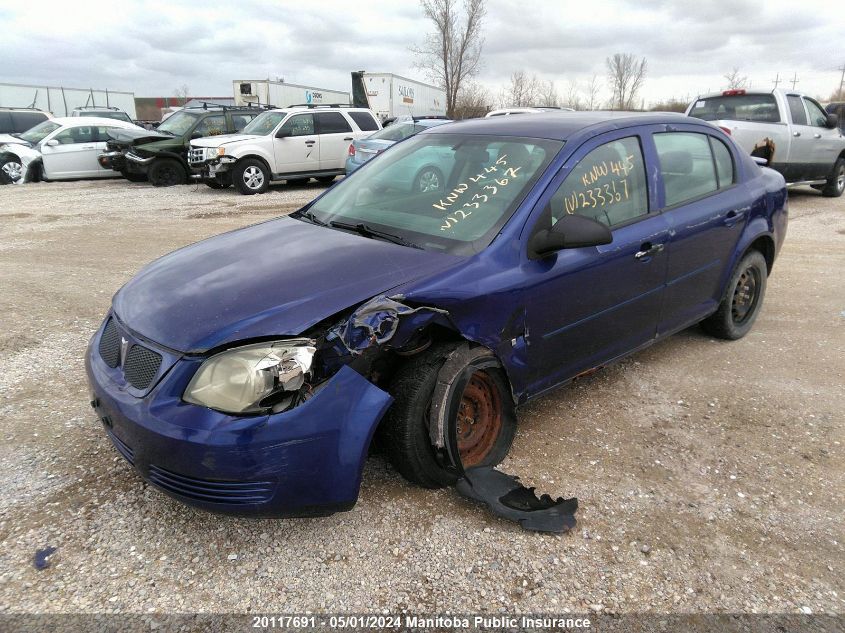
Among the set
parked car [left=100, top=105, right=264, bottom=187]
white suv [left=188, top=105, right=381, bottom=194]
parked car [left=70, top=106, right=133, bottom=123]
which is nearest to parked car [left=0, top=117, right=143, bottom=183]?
parked car [left=100, top=105, right=264, bottom=187]

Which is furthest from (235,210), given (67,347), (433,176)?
(433,176)

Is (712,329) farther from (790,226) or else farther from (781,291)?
(790,226)

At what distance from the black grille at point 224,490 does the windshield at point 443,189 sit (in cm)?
133

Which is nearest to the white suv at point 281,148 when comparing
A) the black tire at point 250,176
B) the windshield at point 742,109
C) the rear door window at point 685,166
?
the black tire at point 250,176

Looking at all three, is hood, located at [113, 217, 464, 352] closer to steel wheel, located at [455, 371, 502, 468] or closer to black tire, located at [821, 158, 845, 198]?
steel wheel, located at [455, 371, 502, 468]

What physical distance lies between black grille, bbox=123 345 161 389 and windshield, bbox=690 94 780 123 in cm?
1050

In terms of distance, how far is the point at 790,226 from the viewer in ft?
31.0

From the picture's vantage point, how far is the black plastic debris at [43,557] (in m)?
2.33

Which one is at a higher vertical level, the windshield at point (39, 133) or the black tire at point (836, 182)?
the windshield at point (39, 133)

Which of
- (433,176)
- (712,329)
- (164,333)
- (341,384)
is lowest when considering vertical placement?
(712,329)

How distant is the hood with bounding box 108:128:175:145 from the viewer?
14.1m

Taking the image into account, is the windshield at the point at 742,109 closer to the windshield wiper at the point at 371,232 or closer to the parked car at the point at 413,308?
the parked car at the point at 413,308

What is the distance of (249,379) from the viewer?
2.23 m

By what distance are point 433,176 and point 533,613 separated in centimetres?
239
